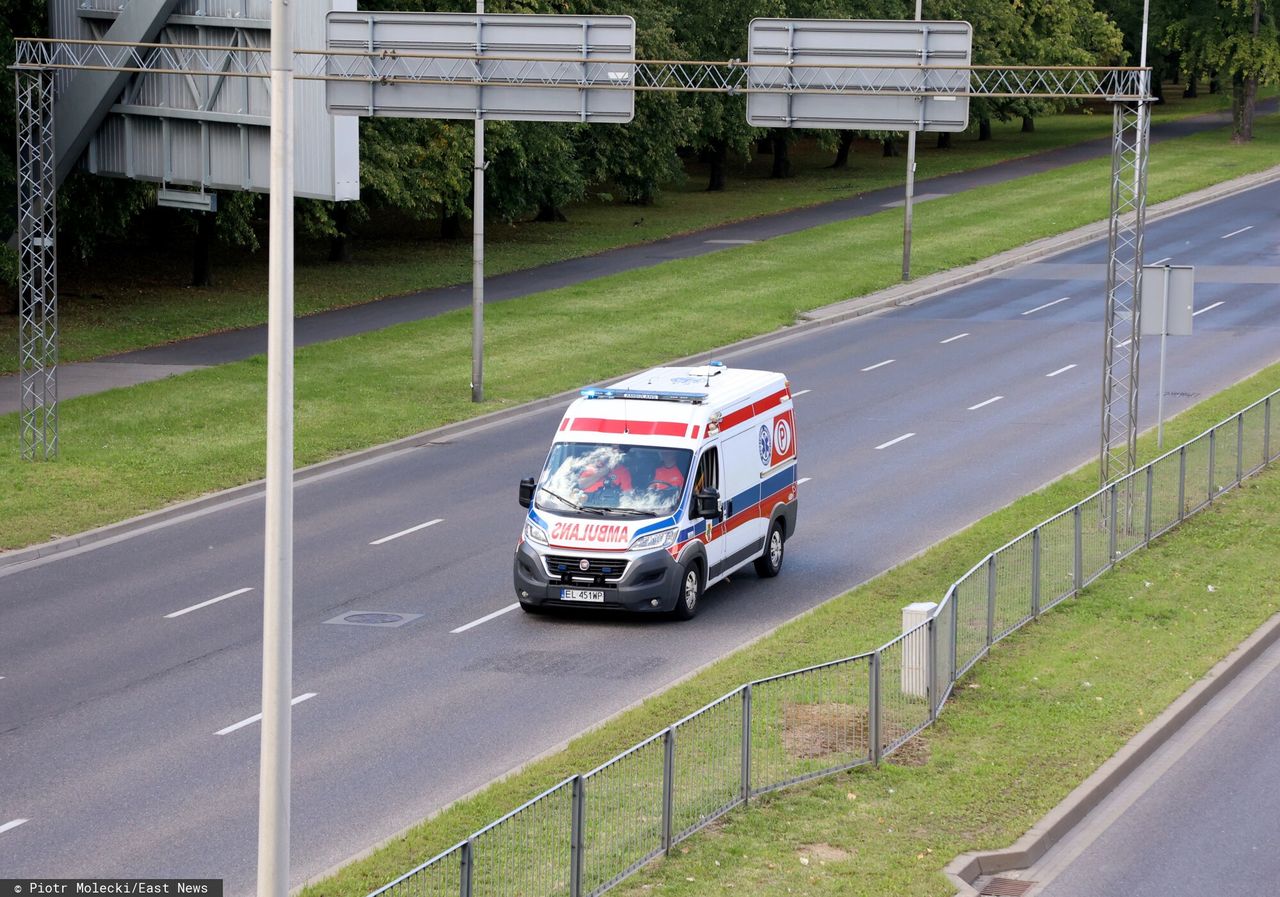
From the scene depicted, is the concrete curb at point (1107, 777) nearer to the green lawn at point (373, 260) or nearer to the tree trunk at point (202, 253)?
the green lawn at point (373, 260)

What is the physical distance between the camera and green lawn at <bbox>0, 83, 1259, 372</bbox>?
42.9m

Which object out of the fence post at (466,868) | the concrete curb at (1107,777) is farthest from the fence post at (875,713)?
the fence post at (466,868)

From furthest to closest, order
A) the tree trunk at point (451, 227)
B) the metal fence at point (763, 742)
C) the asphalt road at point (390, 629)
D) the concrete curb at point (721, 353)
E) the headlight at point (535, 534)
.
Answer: the tree trunk at point (451, 227)
the concrete curb at point (721, 353)
the headlight at point (535, 534)
the asphalt road at point (390, 629)
the metal fence at point (763, 742)

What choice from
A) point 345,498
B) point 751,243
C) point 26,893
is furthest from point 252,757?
point 751,243

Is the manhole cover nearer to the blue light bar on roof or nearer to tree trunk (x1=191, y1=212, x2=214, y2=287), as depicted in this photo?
the blue light bar on roof

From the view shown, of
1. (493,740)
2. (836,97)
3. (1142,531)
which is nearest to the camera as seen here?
(493,740)

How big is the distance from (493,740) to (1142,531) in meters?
10.7

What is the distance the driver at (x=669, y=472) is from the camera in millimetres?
20688

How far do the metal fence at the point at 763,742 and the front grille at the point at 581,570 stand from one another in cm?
429

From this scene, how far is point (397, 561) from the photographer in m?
23.2

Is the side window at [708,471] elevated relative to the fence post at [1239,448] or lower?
elevated

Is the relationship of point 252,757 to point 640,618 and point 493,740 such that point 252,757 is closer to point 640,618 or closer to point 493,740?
point 493,740

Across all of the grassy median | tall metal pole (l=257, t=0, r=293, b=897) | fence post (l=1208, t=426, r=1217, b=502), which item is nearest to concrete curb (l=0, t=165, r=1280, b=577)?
the grassy median

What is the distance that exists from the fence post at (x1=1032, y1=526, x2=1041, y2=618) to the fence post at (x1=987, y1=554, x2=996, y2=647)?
1.13 m
